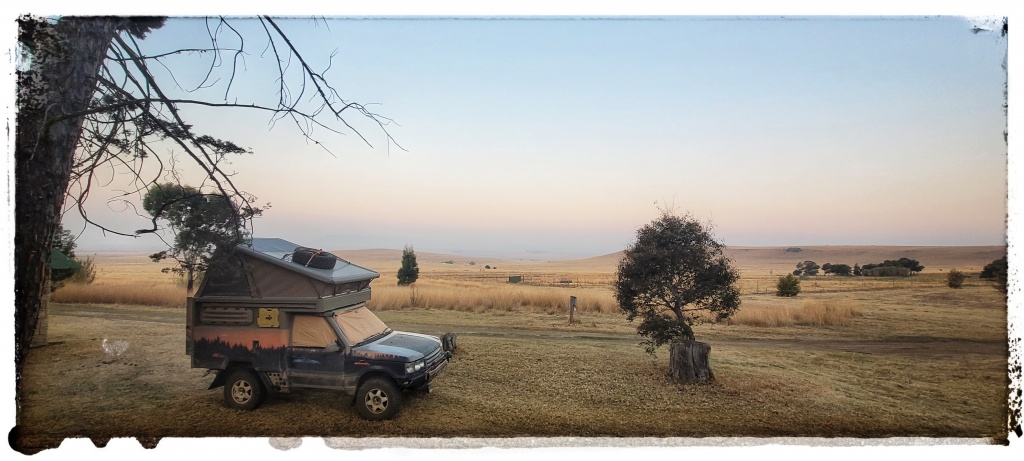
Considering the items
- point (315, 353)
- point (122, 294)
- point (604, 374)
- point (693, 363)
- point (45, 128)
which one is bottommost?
point (604, 374)

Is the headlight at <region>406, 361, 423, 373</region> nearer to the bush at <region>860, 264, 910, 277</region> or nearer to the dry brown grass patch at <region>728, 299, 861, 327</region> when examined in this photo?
the dry brown grass patch at <region>728, 299, 861, 327</region>

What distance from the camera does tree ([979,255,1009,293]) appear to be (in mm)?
5742

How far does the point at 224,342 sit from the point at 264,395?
698mm

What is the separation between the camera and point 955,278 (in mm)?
6090

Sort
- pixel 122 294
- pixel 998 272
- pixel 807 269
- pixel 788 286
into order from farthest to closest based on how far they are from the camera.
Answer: pixel 788 286 → pixel 807 269 → pixel 122 294 → pixel 998 272

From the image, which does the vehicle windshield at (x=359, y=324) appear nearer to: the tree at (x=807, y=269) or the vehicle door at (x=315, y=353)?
the vehicle door at (x=315, y=353)

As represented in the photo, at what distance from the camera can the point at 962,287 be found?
6.04 m

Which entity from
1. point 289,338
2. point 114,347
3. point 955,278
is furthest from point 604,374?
point 114,347

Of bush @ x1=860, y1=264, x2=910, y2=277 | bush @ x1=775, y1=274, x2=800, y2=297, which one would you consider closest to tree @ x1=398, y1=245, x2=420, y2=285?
bush @ x1=775, y1=274, x2=800, y2=297

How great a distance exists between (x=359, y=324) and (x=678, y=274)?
13.0 feet

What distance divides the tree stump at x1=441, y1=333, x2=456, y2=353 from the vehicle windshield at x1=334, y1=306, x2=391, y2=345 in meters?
0.92

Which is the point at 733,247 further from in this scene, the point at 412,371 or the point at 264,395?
the point at 264,395

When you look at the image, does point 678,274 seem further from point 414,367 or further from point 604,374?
point 414,367

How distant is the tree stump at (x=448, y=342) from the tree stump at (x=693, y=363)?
2.84 metres
